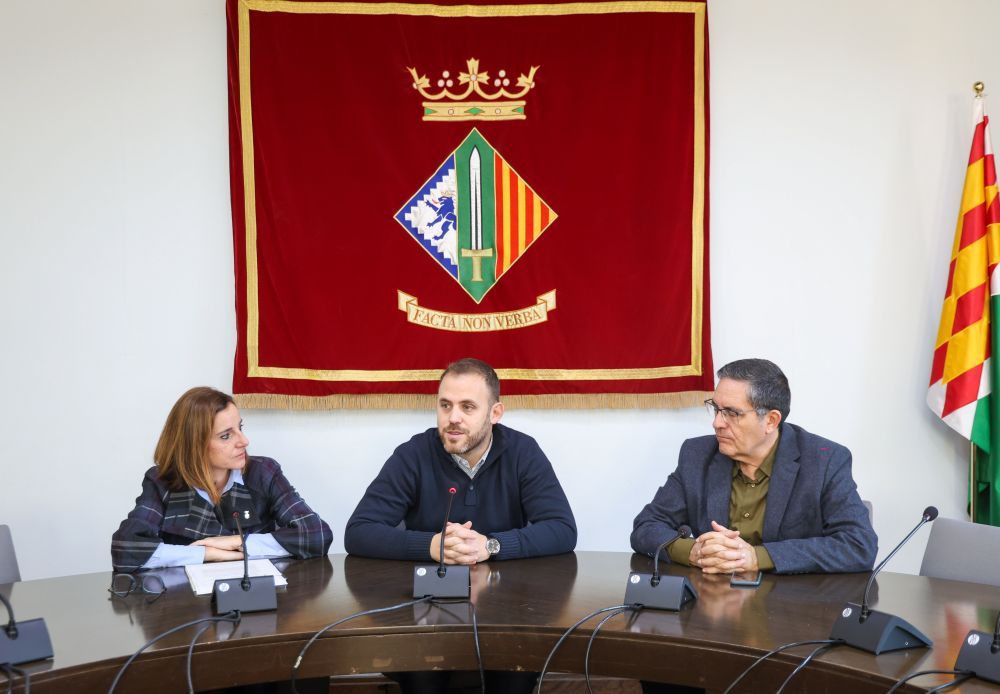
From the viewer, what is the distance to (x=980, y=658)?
172cm

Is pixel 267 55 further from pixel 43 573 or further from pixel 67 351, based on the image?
pixel 43 573

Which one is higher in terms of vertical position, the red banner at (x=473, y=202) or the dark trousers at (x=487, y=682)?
the red banner at (x=473, y=202)

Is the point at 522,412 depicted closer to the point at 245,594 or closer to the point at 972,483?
the point at 972,483

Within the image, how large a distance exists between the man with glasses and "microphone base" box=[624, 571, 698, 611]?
34cm

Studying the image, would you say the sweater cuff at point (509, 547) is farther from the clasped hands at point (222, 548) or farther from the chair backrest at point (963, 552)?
the chair backrest at point (963, 552)

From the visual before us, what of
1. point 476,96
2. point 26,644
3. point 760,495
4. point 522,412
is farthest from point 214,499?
point 476,96

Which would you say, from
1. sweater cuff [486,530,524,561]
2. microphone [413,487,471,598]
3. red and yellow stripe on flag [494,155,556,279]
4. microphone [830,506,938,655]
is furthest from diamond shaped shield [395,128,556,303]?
microphone [830,506,938,655]

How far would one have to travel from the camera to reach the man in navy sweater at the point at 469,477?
298cm

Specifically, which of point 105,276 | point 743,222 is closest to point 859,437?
point 743,222

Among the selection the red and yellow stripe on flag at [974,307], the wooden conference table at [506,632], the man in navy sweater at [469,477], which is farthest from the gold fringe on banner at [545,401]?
the wooden conference table at [506,632]

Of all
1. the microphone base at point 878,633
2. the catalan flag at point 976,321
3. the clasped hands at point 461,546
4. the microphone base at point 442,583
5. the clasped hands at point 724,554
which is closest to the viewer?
the microphone base at point 878,633

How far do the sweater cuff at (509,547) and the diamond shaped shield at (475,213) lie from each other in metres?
1.27

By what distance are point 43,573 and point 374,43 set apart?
7.65 feet

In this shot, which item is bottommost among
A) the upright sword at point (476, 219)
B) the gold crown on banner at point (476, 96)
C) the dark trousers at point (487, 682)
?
the dark trousers at point (487, 682)
